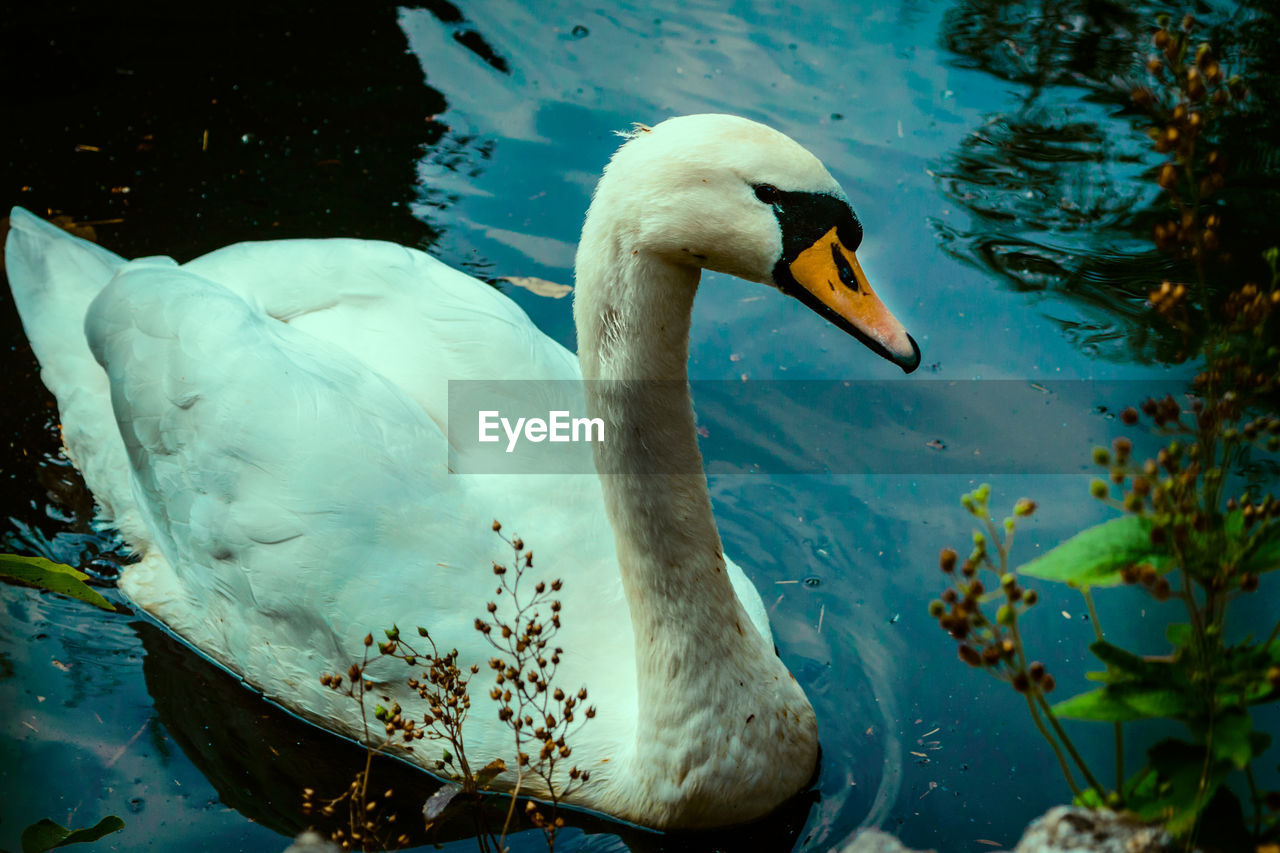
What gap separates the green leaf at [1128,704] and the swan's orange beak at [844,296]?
95 centimetres

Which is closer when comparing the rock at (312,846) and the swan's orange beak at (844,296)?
the rock at (312,846)

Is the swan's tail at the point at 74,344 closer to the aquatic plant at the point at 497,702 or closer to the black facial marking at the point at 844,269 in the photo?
the aquatic plant at the point at 497,702

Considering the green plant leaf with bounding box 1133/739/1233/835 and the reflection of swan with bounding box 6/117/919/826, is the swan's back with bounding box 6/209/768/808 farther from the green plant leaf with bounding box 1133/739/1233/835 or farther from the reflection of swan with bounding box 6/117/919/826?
the green plant leaf with bounding box 1133/739/1233/835

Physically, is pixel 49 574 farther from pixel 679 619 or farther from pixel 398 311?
pixel 398 311

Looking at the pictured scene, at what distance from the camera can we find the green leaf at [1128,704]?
66.7 inches

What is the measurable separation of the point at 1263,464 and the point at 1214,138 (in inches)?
83.3

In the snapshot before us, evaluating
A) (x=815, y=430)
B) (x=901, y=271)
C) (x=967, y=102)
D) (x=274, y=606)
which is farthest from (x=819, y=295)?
(x=967, y=102)

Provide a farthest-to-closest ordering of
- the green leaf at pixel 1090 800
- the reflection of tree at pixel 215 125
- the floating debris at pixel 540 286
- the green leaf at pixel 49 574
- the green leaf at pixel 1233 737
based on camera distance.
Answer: the reflection of tree at pixel 215 125, the floating debris at pixel 540 286, the green leaf at pixel 49 574, the green leaf at pixel 1090 800, the green leaf at pixel 1233 737

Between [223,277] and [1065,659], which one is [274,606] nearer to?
[223,277]

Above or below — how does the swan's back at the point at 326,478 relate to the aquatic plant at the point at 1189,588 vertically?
below

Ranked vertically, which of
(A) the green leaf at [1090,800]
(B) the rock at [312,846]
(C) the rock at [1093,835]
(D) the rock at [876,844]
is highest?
(C) the rock at [1093,835]

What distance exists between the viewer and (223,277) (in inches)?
166

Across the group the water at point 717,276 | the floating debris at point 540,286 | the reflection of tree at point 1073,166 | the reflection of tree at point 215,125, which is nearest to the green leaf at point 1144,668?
the water at point 717,276

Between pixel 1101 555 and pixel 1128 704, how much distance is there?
210 millimetres
